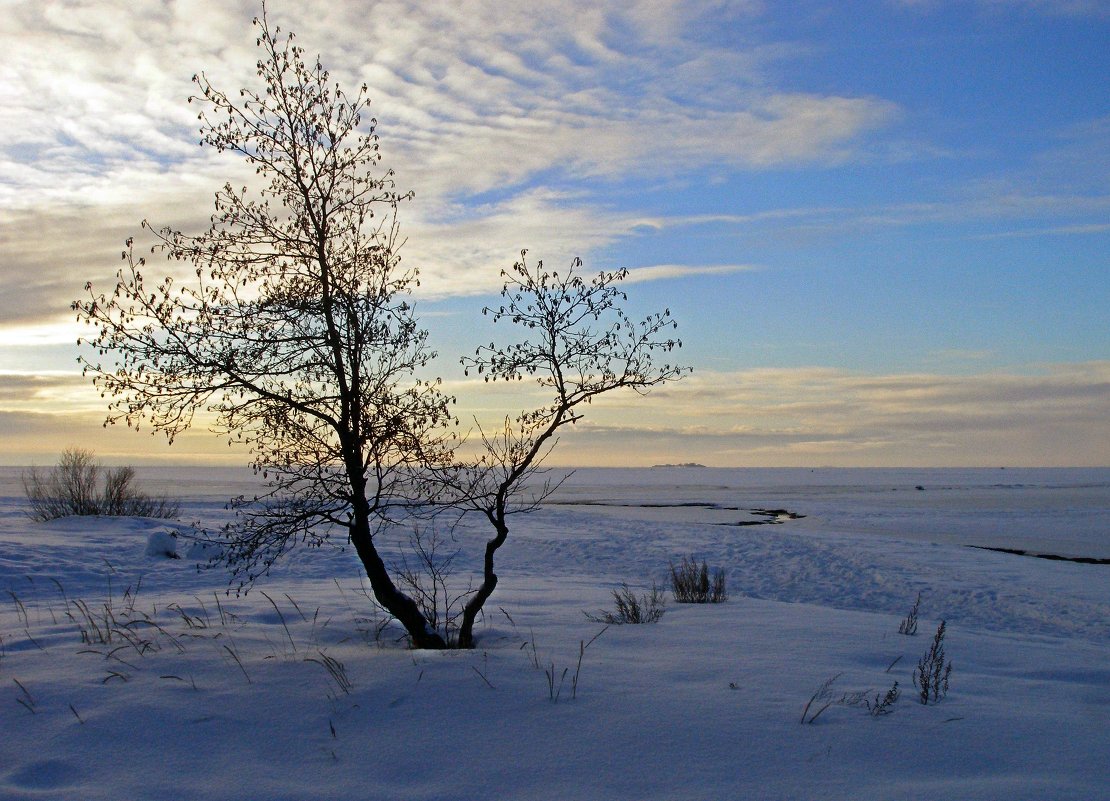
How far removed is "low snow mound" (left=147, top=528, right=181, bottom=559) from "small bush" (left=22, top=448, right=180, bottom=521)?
590 centimetres

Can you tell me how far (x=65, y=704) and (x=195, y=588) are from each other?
10634mm

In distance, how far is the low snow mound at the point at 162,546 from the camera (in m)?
18.0

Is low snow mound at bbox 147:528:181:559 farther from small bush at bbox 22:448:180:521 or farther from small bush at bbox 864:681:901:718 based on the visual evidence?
small bush at bbox 864:681:901:718

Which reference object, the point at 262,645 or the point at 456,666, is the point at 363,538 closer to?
the point at 262,645

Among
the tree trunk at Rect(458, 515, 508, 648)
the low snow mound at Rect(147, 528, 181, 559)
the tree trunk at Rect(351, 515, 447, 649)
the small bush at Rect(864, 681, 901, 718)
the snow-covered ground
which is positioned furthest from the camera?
the low snow mound at Rect(147, 528, 181, 559)

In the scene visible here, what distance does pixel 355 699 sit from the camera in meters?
5.18

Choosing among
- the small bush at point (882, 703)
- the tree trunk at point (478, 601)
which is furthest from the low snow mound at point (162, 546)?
the small bush at point (882, 703)

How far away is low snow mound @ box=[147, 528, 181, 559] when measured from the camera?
1798cm

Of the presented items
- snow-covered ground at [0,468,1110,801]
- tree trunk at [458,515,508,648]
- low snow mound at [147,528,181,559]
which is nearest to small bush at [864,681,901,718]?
snow-covered ground at [0,468,1110,801]

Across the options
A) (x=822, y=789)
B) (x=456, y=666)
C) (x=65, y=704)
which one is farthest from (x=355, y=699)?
(x=822, y=789)

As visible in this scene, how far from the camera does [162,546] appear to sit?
18.0 meters

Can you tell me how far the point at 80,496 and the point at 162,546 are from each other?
7.77m

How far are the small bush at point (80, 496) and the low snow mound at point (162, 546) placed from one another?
5.90 meters

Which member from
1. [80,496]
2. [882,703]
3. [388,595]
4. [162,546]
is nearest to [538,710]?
[882,703]
